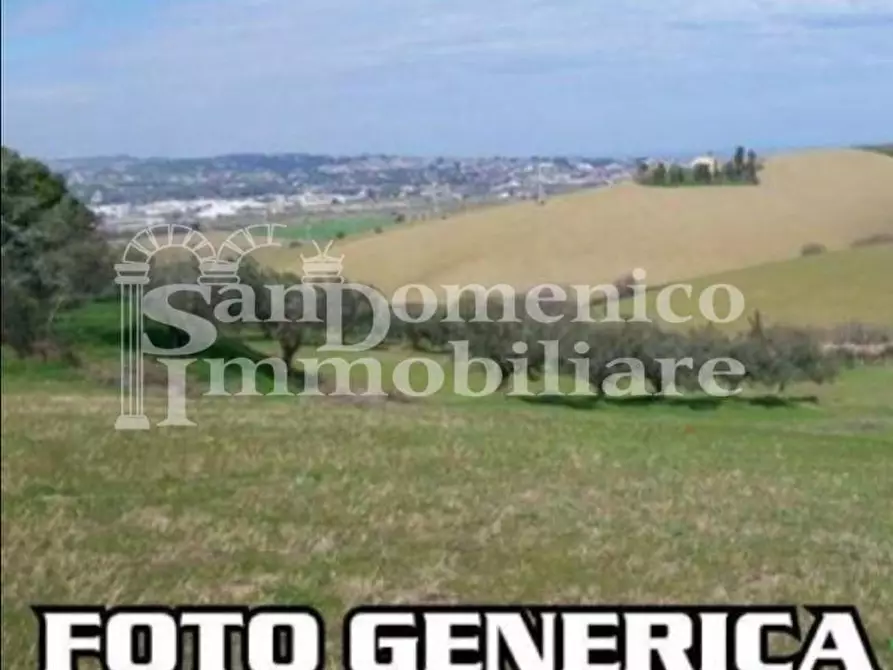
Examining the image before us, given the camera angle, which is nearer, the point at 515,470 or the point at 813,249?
the point at 813,249

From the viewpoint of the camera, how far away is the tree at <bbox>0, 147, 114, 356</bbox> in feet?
6.24

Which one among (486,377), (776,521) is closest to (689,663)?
(776,521)

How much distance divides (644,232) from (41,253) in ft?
3.05

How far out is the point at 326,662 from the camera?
1.75 meters

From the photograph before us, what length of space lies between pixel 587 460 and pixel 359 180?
541 millimetres

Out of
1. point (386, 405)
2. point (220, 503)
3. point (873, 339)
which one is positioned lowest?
point (220, 503)

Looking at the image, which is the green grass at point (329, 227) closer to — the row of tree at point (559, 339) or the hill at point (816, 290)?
the row of tree at point (559, 339)

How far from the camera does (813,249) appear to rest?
178 cm

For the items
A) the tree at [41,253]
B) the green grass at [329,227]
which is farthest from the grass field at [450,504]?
the green grass at [329,227]

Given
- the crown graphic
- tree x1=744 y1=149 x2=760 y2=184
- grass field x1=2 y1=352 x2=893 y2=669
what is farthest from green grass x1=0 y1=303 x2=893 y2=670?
tree x1=744 y1=149 x2=760 y2=184

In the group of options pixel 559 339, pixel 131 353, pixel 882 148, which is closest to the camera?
pixel 882 148

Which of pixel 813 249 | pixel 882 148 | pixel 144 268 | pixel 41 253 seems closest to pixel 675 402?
pixel 813 249

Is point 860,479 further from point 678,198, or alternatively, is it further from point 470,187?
point 470,187

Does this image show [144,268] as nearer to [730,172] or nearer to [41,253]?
[41,253]
